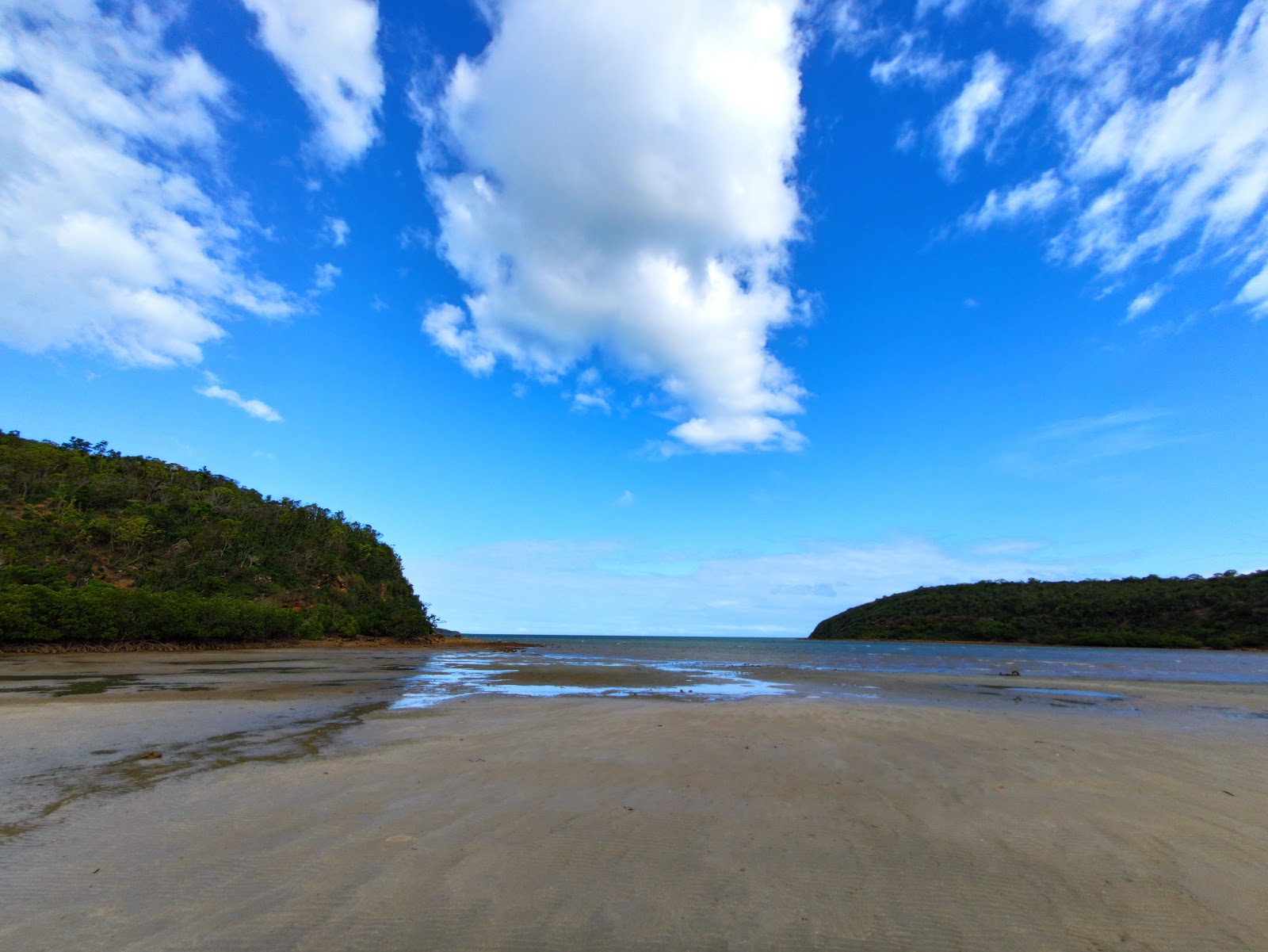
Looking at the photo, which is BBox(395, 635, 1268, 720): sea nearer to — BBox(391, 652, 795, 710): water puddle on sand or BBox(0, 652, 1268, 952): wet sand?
BBox(391, 652, 795, 710): water puddle on sand

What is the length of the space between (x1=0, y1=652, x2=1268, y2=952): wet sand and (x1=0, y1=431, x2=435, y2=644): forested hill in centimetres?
2844

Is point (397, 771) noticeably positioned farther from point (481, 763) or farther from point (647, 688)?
point (647, 688)

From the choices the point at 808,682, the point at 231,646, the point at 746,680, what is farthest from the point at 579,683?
the point at 231,646

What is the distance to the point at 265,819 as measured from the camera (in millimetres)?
5137

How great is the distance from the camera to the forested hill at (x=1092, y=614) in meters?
70.2

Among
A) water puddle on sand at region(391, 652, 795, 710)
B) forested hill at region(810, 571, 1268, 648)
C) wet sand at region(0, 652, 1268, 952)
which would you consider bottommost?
wet sand at region(0, 652, 1268, 952)

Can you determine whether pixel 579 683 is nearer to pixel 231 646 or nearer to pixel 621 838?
pixel 621 838

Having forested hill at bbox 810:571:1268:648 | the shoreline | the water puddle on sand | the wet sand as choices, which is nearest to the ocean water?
the water puddle on sand

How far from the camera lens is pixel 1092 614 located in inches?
3374

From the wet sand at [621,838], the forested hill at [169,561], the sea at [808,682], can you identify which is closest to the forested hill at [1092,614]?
the sea at [808,682]

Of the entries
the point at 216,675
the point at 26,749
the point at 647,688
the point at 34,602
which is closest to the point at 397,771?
the point at 26,749

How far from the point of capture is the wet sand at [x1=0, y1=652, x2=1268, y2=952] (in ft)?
11.2

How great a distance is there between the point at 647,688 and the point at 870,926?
A: 15921 mm

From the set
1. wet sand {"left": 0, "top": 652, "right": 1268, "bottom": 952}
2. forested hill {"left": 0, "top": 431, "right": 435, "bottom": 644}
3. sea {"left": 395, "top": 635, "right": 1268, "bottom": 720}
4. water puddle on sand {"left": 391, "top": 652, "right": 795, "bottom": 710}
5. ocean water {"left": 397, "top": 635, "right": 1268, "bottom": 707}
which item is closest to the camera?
wet sand {"left": 0, "top": 652, "right": 1268, "bottom": 952}
